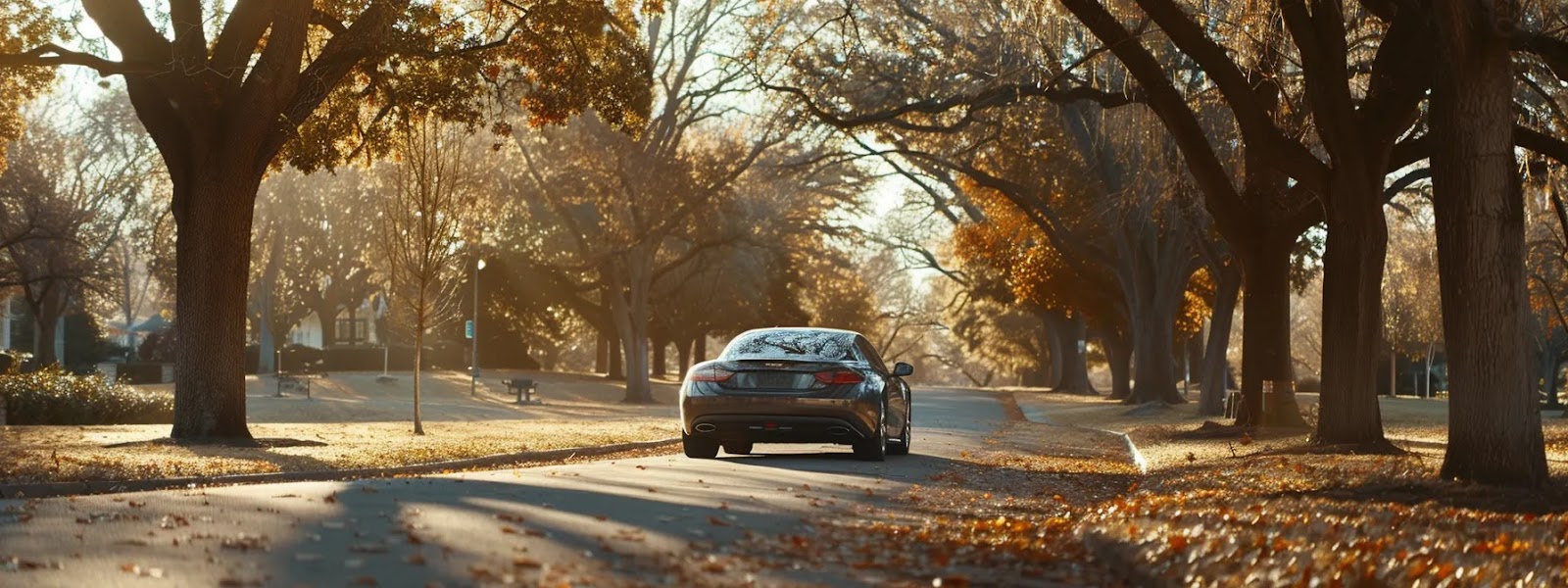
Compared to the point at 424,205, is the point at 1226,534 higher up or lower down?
lower down

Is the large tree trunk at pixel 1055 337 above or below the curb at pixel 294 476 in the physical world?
above

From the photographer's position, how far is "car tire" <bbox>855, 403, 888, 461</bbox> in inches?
728

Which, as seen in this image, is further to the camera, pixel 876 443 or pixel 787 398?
pixel 876 443

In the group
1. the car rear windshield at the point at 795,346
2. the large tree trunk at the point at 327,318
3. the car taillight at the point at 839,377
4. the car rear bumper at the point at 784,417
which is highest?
the large tree trunk at the point at 327,318

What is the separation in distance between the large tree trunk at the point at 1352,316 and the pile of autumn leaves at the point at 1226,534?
11.9ft

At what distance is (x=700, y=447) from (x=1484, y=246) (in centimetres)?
835

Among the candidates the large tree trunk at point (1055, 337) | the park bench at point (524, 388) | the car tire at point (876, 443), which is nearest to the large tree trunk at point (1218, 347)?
the car tire at point (876, 443)

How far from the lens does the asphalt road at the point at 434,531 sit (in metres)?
8.10

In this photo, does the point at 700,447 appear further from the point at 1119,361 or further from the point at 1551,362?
the point at 1551,362

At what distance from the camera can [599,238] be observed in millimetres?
50188

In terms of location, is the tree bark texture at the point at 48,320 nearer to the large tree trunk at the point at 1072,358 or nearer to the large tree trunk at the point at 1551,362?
the large tree trunk at the point at 1072,358

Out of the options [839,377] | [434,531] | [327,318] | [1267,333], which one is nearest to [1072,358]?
[327,318]

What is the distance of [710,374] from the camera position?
18.3 m

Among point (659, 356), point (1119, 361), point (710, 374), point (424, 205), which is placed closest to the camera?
point (710, 374)
